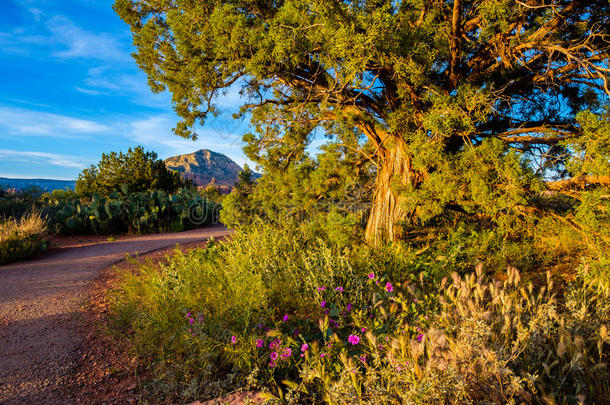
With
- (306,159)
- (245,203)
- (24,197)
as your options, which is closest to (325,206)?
(306,159)

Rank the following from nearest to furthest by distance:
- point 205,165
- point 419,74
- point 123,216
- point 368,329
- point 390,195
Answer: point 368,329, point 419,74, point 390,195, point 123,216, point 205,165

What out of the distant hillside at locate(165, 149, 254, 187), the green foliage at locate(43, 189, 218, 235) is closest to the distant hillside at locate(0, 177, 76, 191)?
the green foliage at locate(43, 189, 218, 235)

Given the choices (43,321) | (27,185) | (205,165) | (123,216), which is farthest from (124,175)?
(205,165)

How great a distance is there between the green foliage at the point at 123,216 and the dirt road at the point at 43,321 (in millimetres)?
2627

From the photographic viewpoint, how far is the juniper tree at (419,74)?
347 cm

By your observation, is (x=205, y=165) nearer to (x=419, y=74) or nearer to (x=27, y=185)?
(x=27, y=185)

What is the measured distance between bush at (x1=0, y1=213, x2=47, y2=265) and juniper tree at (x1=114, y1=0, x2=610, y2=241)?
193 inches

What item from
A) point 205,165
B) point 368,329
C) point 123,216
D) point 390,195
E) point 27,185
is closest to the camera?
point 368,329

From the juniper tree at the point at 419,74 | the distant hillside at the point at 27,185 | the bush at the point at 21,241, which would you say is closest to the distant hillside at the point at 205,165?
the distant hillside at the point at 27,185

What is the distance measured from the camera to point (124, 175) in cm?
1869

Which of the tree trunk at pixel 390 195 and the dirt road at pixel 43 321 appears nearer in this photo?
the dirt road at pixel 43 321

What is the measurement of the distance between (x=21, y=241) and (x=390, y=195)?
26.4 feet

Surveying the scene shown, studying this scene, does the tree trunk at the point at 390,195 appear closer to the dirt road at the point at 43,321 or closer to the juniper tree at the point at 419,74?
the juniper tree at the point at 419,74

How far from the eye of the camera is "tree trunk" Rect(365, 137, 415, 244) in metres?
4.83
